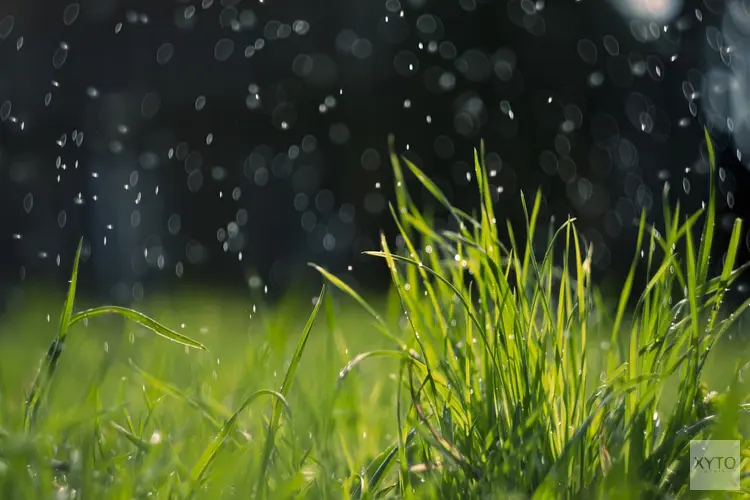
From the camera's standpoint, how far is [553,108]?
6156 mm

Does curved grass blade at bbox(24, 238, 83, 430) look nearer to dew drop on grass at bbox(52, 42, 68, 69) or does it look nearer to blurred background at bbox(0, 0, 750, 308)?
blurred background at bbox(0, 0, 750, 308)

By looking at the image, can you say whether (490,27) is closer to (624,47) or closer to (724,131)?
(624,47)

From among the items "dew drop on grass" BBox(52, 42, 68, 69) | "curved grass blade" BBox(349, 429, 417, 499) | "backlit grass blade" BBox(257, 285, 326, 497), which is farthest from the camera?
"dew drop on grass" BBox(52, 42, 68, 69)

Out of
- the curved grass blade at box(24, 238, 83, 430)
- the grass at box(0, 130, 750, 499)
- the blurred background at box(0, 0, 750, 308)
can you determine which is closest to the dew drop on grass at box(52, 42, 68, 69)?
the blurred background at box(0, 0, 750, 308)

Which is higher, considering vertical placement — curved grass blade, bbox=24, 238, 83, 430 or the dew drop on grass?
the dew drop on grass

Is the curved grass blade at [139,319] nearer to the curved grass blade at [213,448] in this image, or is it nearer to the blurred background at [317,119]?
the curved grass blade at [213,448]

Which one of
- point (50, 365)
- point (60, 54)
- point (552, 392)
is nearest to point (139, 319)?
point (50, 365)

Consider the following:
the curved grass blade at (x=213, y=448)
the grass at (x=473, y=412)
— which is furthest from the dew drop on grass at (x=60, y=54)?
the curved grass blade at (x=213, y=448)

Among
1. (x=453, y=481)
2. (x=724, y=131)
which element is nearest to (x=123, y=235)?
(x=724, y=131)

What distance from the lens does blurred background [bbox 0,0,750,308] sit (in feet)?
20.5

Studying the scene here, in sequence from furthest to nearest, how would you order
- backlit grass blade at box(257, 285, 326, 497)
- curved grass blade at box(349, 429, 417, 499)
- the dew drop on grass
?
the dew drop on grass → curved grass blade at box(349, 429, 417, 499) → backlit grass blade at box(257, 285, 326, 497)

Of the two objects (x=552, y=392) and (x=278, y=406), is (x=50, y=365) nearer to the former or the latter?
(x=278, y=406)

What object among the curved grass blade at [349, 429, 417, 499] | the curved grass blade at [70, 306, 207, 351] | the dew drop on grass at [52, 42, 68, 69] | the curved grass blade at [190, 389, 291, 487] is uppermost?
the dew drop on grass at [52, 42, 68, 69]

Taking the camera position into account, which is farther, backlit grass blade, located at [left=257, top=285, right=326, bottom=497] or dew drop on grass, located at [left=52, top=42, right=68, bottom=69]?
dew drop on grass, located at [left=52, top=42, right=68, bottom=69]
